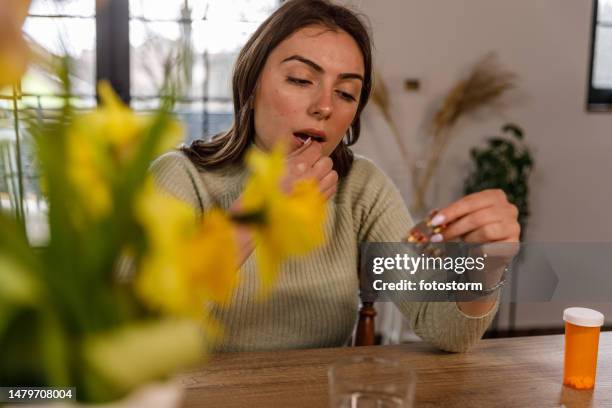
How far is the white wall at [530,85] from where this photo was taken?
3148mm

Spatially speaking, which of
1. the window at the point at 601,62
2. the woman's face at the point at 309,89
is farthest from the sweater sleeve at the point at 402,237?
the window at the point at 601,62

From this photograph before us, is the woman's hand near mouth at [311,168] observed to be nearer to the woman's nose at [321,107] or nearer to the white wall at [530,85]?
the woman's nose at [321,107]

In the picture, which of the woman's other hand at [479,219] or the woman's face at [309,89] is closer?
the woman's other hand at [479,219]

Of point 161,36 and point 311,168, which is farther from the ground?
point 161,36

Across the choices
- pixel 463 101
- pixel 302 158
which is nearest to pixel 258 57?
pixel 302 158

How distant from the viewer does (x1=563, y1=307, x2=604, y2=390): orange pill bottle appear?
968mm

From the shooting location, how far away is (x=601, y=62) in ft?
11.4

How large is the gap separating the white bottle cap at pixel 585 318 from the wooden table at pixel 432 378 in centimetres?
10

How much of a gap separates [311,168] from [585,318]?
0.47 metres

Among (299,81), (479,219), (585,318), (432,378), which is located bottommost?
(432,378)

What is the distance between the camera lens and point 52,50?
0.38 metres

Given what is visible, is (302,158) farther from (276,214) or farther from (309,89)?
(276,214)

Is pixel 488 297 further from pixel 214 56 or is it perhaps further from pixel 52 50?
pixel 214 56

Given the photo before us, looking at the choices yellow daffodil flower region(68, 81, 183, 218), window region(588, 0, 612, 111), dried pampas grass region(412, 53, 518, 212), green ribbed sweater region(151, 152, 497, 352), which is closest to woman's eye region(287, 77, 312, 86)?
green ribbed sweater region(151, 152, 497, 352)
